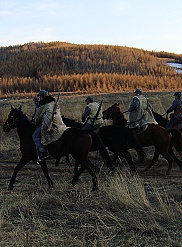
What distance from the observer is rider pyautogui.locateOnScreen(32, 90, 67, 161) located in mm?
9070

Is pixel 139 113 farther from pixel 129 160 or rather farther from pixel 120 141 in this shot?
pixel 129 160

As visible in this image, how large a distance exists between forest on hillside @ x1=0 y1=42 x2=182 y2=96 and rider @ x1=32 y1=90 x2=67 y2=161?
2653cm

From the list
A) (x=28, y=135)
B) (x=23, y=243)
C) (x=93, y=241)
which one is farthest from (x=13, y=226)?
(x=28, y=135)

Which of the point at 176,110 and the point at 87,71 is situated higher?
the point at 176,110

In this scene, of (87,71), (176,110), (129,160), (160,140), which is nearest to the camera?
(129,160)

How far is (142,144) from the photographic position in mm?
11500

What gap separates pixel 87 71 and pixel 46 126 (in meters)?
43.6

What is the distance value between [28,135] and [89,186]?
209cm

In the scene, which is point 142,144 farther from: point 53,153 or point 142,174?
point 53,153

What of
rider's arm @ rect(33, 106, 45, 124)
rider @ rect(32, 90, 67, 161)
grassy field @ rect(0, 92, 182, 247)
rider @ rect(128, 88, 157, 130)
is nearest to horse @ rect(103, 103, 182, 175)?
rider @ rect(128, 88, 157, 130)

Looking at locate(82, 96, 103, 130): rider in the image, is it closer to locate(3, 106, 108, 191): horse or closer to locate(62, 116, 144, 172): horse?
locate(62, 116, 144, 172): horse

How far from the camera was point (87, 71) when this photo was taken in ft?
171

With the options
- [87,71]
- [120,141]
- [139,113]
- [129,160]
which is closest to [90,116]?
[120,141]

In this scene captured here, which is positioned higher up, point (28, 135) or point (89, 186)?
point (28, 135)
